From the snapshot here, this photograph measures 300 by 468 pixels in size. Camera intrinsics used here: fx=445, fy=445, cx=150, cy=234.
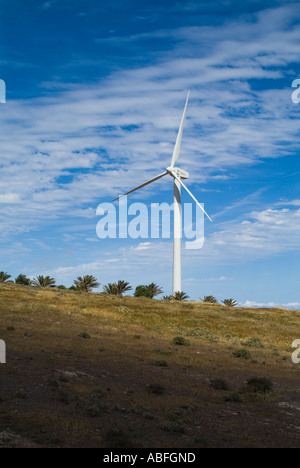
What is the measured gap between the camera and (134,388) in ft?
72.6

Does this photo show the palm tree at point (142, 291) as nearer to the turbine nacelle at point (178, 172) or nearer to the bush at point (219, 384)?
the turbine nacelle at point (178, 172)

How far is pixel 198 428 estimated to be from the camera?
17156 millimetres

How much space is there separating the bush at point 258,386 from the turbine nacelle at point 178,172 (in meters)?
56.3

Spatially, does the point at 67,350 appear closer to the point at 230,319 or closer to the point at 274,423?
the point at 274,423

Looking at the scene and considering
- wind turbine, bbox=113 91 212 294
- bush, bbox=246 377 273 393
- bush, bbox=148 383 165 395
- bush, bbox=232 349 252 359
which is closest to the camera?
bush, bbox=148 383 165 395

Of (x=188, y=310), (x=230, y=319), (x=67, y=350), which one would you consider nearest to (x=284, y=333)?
A: (x=230, y=319)

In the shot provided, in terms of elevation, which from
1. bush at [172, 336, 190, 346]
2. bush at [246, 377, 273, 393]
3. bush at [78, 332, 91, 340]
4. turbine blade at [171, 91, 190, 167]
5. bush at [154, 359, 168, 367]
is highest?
turbine blade at [171, 91, 190, 167]

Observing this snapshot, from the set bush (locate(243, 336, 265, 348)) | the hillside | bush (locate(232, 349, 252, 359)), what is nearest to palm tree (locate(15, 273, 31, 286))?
the hillside

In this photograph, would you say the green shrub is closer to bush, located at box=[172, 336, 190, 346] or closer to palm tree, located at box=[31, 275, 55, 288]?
bush, located at box=[172, 336, 190, 346]

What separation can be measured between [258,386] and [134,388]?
7.21 m

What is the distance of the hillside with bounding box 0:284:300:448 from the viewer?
15648mm

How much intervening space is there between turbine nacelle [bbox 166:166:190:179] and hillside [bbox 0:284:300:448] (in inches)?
1508

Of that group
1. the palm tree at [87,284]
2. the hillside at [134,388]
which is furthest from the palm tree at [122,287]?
the hillside at [134,388]

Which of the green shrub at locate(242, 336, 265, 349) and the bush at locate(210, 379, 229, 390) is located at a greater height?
the green shrub at locate(242, 336, 265, 349)
